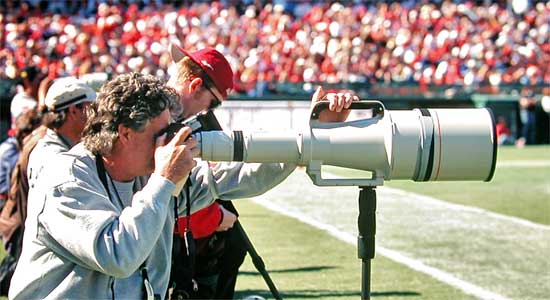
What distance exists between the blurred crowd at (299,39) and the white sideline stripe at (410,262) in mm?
12876

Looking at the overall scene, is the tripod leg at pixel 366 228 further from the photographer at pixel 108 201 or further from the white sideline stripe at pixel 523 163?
the white sideline stripe at pixel 523 163

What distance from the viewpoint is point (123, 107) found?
3.45m

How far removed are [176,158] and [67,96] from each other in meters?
3.08

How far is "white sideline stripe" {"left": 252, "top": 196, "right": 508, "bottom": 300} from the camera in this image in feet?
25.3

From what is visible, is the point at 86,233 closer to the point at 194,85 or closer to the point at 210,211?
the point at 194,85

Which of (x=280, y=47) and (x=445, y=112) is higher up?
(x=445, y=112)

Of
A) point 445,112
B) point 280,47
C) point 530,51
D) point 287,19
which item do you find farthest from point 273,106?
point 445,112

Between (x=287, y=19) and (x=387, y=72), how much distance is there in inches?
165

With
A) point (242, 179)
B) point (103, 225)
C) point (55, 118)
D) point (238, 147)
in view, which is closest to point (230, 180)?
point (242, 179)

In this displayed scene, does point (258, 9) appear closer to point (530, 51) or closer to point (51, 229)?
point (530, 51)

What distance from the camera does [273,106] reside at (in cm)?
2277

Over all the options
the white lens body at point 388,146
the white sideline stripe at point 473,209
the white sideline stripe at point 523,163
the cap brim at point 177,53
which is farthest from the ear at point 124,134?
the white sideline stripe at point 523,163

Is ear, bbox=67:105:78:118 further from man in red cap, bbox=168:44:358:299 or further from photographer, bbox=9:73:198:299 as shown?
photographer, bbox=9:73:198:299

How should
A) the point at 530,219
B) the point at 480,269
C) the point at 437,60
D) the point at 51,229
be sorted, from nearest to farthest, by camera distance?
the point at 51,229 < the point at 480,269 < the point at 530,219 < the point at 437,60
